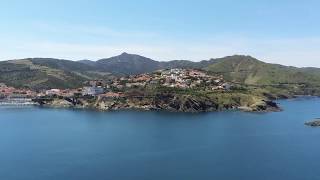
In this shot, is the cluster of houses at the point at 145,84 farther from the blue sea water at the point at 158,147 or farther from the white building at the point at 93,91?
the blue sea water at the point at 158,147

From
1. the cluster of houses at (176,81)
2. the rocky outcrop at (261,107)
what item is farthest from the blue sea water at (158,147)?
the cluster of houses at (176,81)

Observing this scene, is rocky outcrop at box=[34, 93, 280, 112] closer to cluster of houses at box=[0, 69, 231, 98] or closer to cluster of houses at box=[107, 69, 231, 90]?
cluster of houses at box=[0, 69, 231, 98]

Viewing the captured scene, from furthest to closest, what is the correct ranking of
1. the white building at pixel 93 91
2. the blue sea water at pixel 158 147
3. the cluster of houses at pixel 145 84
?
the white building at pixel 93 91 → the cluster of houses at pixel 145 84 → the blue sea water at pixel 158 147

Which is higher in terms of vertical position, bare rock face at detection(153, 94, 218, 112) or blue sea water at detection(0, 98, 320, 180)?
bare rock face at detection(153, 94, 218, 112)

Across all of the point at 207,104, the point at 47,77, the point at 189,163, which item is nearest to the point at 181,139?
the point at 189,163

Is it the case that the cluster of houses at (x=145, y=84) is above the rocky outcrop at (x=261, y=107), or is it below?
above

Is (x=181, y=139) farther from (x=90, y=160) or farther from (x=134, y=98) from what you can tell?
(x=134, y=98)

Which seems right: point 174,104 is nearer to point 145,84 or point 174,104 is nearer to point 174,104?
point 174,104

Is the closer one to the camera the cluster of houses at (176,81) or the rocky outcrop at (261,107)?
the rocky outcrop at (261,107)

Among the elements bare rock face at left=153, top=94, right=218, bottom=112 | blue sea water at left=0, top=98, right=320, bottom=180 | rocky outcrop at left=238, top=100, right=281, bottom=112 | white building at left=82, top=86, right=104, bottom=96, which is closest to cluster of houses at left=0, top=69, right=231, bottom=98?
white building at left=82, top=86, right=104, bottom=96
